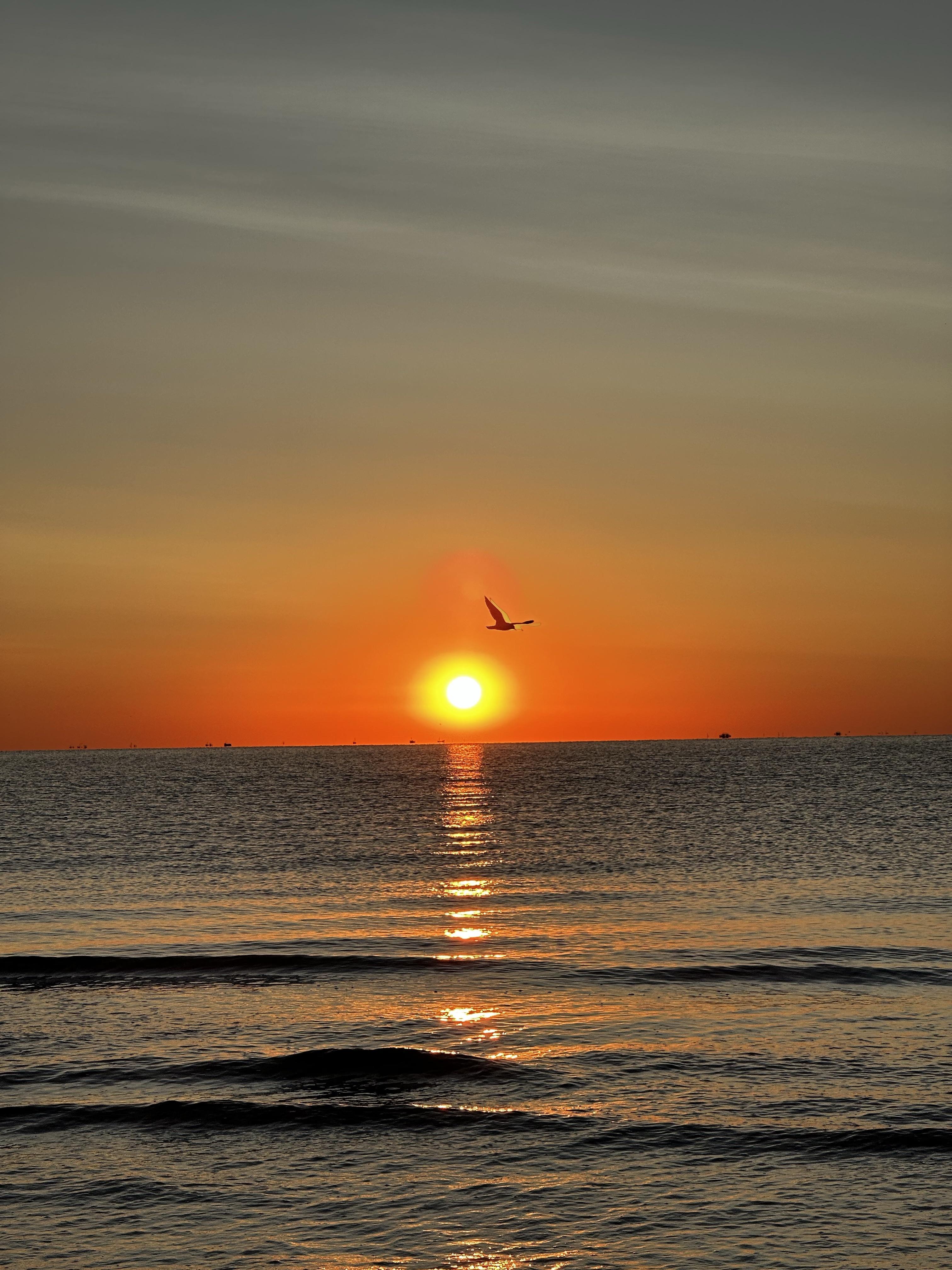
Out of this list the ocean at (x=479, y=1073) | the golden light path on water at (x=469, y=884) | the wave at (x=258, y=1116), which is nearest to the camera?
the ocean at (x=479, y=1073)

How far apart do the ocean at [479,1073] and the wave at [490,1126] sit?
7 cm

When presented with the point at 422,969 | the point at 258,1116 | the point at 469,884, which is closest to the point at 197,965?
the point at 422,969

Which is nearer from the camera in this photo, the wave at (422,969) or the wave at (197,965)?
the wave at (422,969)

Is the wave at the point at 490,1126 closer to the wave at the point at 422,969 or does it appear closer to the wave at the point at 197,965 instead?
the wave at the point at 422,969

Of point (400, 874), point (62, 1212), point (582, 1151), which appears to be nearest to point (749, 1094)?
point (582, 1151)

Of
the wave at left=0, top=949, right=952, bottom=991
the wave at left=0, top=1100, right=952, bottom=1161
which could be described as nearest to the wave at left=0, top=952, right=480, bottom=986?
the wave at left=0, top=949, right=952, bottom=991

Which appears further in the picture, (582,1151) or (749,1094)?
(749,1094)

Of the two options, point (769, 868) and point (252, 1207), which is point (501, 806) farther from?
point (252, 1207)

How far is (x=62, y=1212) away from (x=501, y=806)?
103 metres

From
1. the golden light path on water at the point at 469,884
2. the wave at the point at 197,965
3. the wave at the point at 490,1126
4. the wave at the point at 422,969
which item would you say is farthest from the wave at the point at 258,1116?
the wave at the point at 197,965

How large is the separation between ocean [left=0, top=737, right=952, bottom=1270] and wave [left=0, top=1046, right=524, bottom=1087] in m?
0.10

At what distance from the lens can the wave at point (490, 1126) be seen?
19531 millimetres

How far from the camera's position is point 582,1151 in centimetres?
1945

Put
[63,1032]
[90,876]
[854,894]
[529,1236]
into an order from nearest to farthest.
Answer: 1. [529,1236]
2. [63,1032]
3. [854,894]
4. [90,876]
